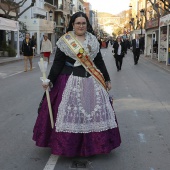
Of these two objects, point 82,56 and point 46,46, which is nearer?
point 82,56

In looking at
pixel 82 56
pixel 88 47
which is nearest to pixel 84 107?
pixel 82 56

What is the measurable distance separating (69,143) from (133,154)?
99 cm

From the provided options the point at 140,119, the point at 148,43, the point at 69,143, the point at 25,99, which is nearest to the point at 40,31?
the point at 148,43

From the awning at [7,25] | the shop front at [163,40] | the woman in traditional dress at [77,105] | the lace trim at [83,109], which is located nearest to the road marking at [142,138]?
the woman in traditional dress at [77,105]

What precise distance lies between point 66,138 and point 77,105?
42 centimetres

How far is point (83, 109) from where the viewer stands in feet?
14.3

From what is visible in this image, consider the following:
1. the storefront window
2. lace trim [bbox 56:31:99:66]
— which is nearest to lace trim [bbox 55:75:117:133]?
lace trim [bbox 56:31:99:66]

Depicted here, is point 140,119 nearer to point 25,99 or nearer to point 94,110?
point 94,110

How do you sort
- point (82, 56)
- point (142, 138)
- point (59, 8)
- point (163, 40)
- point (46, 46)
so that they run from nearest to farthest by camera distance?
point (82, 56), point (142, 138), point (46, 46), point (163, 40), point (59, 8)

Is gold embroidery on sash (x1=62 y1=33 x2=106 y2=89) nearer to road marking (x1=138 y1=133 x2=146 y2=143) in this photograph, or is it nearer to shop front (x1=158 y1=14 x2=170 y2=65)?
road marking (x1=138 y1=133 x2=146 y2=143)

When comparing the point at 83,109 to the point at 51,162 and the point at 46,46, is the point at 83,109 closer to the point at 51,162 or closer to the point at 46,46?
the point at 51,162

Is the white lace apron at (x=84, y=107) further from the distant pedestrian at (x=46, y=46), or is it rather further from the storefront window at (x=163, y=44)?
the storefront window at (x=163, y=44)

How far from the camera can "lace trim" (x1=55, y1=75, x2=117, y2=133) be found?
434 cm

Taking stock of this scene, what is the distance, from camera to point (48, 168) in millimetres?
4246
